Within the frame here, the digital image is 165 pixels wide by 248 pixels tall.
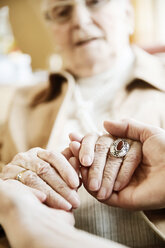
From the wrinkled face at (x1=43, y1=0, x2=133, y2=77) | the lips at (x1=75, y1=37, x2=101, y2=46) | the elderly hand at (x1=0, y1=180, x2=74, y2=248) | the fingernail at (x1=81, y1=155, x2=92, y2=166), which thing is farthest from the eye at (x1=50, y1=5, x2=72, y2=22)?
the elderly hand at (x1=0, y1=180, x2=74, y2=248)

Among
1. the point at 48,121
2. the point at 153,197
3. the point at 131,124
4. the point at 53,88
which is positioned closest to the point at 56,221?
the point at 153,197

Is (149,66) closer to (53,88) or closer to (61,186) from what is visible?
(53,88)

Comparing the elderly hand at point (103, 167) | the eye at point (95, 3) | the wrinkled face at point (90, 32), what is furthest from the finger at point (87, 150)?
the eye at point (95, 3)

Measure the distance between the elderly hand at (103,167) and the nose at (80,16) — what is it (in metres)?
0.74

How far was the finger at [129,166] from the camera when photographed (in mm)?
620

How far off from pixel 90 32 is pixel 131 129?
67cm

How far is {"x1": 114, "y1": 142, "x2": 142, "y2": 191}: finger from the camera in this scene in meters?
0.62

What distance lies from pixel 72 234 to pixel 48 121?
857 millimetres

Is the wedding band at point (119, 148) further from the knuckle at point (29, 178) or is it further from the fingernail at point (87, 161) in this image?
the knuckle at point (29, 178)

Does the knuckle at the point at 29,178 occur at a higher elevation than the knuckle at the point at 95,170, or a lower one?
higher

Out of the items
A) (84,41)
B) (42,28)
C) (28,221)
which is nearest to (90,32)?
(84,41)

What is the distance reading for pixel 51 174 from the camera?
2.02ft

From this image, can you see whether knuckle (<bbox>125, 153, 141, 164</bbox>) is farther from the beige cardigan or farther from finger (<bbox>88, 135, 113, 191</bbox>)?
the beige cardigan

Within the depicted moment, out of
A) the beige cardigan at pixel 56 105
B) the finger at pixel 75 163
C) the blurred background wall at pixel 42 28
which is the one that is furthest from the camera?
the blurred background wall at pixel 42 28
